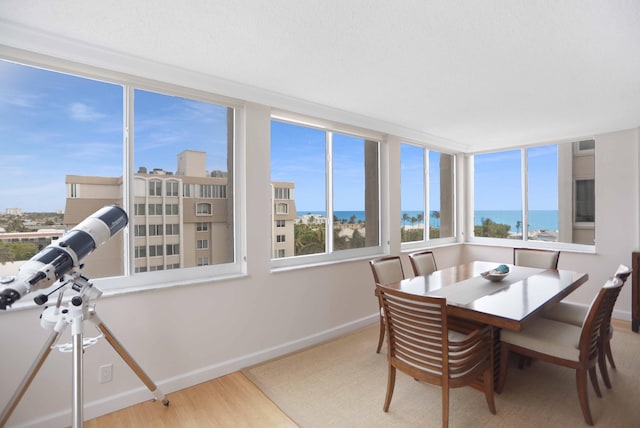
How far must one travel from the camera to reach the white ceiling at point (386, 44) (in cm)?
167

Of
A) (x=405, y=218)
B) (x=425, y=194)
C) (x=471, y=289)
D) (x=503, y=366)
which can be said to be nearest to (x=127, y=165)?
(x=471, y=289)

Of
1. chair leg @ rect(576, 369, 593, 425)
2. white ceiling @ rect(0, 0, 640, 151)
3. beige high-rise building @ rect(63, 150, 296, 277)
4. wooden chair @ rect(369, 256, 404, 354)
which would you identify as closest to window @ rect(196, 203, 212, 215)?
beige high-rise building @ rect(63, 150, 296, 277)

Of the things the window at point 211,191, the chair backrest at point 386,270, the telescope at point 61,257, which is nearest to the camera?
the telescope at point 61,257

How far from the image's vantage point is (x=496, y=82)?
8.62 feet

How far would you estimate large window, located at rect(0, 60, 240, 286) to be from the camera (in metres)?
2.02

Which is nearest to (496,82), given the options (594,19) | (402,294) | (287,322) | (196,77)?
(594,19)

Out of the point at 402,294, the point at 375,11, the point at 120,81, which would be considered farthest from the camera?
the point at 120,81

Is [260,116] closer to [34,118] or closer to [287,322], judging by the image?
[34,118]

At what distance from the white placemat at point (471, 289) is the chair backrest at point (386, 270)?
560mm

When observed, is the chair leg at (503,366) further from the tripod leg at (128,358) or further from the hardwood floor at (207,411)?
the tripod leg at (128,358)

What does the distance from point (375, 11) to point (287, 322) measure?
260cm

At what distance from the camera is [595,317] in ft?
6.49

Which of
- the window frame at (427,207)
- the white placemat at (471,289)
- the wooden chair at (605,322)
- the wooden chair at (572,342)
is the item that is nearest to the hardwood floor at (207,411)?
the white placemat at (471,289)

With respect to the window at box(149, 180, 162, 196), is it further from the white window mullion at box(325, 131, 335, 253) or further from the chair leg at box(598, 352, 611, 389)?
the chair leg at box(598, 352, 611, 389)
